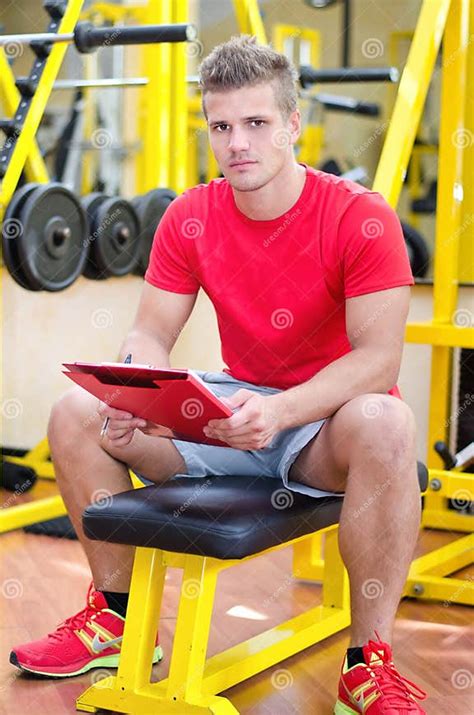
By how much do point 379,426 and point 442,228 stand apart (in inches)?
52.5

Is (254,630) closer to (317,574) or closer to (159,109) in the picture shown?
(317,574)

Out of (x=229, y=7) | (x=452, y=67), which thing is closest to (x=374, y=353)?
(x=452, y=67)

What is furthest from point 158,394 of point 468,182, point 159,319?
point 468,182

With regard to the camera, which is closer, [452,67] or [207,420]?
[207,420]

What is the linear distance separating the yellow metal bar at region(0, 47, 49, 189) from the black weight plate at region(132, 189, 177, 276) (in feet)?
0.96

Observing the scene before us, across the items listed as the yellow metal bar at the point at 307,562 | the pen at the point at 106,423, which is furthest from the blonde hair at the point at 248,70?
the yellow metal bar at the point at 307,562

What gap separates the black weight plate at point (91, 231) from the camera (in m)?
3.01

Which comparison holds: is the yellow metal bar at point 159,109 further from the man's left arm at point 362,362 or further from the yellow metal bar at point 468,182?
the man's left arm at point 362,362

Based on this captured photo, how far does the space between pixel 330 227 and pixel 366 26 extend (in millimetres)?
3339

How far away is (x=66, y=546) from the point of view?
290 centimetres

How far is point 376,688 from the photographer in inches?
65.5

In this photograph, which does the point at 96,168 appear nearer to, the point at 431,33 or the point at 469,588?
the point at 431,33

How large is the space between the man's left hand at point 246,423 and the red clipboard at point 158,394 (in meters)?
0.02

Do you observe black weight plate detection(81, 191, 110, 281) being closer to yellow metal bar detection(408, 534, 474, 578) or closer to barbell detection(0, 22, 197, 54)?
barbell detection(0, 22, 197, 54)
